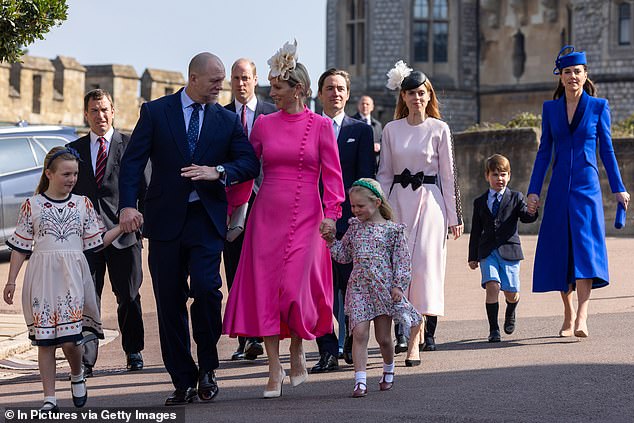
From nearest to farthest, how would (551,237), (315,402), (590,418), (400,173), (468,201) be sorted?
(590,418), (315,402), (400,173), (551,237), (468,201)

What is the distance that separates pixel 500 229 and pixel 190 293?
12.9ft

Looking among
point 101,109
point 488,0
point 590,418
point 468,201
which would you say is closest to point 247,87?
point 101,109

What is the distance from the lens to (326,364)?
Answer: 9.79 m

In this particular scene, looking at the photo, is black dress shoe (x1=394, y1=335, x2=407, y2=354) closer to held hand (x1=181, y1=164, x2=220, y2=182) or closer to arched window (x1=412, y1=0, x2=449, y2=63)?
held hand (x1=181, y1=164, x2=220, y2=182)

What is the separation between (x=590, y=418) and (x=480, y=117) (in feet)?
121

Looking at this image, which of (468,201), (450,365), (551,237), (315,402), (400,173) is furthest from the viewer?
(468,201)

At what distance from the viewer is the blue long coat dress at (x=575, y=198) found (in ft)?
36.6

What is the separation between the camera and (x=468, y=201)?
25828 millimetres

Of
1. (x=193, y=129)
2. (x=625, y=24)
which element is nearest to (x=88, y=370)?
(x=193, y=129)

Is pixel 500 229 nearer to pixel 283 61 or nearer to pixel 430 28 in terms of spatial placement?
pixel 283 61

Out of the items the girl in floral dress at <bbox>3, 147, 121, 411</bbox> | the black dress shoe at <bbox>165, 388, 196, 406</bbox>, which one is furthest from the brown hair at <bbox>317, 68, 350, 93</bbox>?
the black dress shoe at <bbox>165, 388, 196, 406</bbox>

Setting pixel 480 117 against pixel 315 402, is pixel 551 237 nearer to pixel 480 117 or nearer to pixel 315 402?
pixel 315 402

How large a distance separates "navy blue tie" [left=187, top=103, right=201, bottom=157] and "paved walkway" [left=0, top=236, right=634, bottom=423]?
151 centimetres

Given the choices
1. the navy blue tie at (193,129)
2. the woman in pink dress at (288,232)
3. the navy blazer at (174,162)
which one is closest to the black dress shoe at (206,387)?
the woman in pink dress at (288,232)
